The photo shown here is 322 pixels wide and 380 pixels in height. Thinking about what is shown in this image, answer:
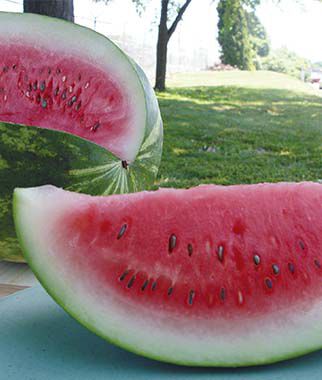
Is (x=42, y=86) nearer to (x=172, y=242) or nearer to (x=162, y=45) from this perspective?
(x=172, y=242)

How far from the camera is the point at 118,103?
1263 mm

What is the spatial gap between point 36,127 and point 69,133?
0.06 m

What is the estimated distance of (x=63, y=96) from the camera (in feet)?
4.01

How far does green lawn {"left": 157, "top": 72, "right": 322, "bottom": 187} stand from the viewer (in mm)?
4242

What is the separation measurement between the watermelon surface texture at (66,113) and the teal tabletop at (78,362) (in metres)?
0.42

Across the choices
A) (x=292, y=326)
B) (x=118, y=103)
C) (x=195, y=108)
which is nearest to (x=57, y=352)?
(x=292, y=326)

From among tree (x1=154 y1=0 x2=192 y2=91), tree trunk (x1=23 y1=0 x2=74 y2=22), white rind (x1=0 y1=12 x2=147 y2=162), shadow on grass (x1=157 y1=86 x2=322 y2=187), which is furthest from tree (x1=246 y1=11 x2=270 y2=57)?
white rind (x1=0 y1=12 x2=147 y2=162)

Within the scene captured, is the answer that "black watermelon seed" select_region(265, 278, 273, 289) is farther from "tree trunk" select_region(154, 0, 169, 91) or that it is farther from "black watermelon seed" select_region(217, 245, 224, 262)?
"tree trunk" select_region(154, 0, 169, 91)

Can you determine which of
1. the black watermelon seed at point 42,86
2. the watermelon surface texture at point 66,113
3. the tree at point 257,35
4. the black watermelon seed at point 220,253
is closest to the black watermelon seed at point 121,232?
the black watermelon seed at point 220,253

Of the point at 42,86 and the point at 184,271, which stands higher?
the point at 42,86

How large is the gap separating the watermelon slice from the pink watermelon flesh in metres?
0.52

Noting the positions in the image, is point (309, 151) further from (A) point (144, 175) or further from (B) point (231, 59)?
(B) point (231, 59)

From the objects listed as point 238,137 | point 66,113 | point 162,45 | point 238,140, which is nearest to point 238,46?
point 162,45

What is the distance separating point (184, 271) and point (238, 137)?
5085 mm
